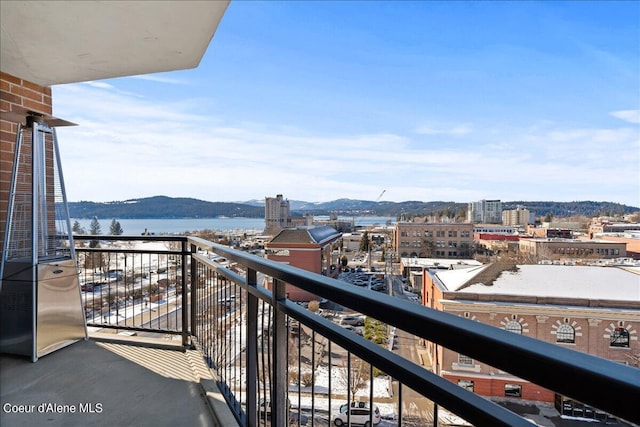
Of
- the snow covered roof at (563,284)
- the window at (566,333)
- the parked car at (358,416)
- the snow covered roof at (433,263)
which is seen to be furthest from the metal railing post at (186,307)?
the snow covered roof at (433,263)

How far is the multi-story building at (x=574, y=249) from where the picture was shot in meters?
4.59

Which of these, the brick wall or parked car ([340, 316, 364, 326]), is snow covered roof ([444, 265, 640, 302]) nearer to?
parked car ([340, 316, 364, 326])

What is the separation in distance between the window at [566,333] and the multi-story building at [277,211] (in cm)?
442

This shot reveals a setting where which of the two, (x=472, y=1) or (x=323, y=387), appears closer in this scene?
(x=323, y=387)

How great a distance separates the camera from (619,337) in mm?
2393

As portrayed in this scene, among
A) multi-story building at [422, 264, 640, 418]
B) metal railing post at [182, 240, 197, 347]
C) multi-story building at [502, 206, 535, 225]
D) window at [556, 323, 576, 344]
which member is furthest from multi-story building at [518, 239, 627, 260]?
metal railing post at [182, 240, 197, 347]

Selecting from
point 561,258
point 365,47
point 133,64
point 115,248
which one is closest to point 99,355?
point 115,248

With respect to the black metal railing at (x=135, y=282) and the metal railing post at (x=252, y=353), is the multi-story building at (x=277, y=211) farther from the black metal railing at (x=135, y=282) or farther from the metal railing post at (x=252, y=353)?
the metal railing post at (x=252, y=353)

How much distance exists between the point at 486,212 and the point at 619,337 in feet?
33.0

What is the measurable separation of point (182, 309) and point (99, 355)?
2.41ft

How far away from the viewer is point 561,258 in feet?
15.0

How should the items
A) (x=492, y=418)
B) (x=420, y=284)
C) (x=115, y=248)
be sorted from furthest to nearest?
(x=420, y=284) < (x=115, y=248) < (x=492, y=418)

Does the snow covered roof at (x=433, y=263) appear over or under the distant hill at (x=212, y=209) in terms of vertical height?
under

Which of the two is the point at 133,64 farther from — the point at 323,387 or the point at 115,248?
the point at 323,387
